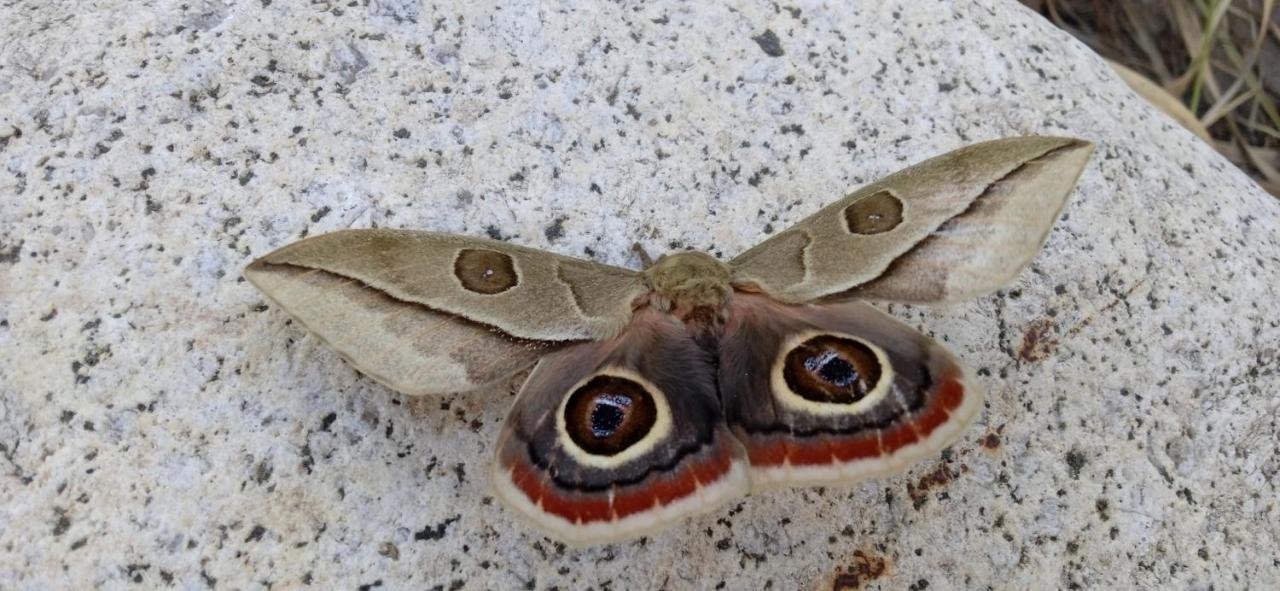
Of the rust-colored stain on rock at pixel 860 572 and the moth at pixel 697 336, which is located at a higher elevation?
the moth at pixel 697 336

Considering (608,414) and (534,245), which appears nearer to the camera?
(608,414)

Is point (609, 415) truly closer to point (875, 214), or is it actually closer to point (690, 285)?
point (690, 285)

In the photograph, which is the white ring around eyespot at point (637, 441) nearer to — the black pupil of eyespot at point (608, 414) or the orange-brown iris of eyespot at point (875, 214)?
the black pupil of eyespot at point (608, 414)

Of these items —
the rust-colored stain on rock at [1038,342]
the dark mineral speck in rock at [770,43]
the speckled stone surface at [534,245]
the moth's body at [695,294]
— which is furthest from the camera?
the dark mineral speck in rock at [770,43]

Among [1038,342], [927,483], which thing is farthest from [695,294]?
[1038,342]

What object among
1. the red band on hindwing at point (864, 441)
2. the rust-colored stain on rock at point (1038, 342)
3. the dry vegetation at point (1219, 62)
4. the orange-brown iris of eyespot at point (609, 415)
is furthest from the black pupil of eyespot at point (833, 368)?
the dry vegetation at point (1219, 62)
